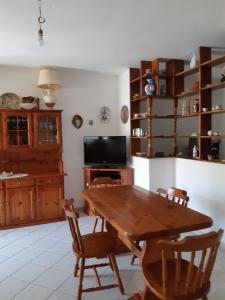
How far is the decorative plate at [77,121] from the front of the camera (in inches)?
187

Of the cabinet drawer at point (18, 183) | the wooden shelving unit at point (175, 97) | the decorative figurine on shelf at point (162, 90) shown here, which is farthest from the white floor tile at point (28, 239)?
the decorative figurine on shelf at point (162, 90)

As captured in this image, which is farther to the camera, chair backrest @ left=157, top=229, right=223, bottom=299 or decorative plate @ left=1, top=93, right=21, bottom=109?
decorative plate @ left=1, top=93, right=21, bottom=109

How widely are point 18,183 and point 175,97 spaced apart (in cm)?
270

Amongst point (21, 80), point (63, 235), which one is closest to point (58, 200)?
point (63, 235)

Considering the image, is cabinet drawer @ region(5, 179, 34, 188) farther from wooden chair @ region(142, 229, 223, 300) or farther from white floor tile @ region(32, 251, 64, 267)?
wooden chair @ region(142, 229, 223, 300)

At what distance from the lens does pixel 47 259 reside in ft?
9.76

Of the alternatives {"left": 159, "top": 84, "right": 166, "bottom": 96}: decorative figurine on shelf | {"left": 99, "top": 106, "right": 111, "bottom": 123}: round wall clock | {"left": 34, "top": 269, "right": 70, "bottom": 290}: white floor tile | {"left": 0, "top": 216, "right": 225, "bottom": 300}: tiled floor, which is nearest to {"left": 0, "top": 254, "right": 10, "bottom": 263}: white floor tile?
{"left": 0, "top": 216, "right": 225, "bottom": 300}: tiled floor

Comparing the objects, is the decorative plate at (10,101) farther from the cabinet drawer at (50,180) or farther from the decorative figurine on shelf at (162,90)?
the decorative figurine on shelf at (162,90)

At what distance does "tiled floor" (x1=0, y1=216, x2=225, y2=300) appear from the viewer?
7.63ft

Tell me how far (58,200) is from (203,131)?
7.97 ft

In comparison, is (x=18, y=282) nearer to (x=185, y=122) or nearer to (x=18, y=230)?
(x=18, y=230)

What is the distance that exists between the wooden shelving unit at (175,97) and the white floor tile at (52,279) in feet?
6.71

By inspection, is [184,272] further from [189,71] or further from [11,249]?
[189,71]

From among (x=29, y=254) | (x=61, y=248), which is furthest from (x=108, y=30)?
(x=29, y=254)
